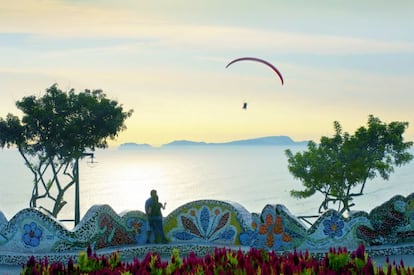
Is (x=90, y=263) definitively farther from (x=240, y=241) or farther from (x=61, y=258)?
(x=240, y=241)

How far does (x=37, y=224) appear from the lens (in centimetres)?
1745

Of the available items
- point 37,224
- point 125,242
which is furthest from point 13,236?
point 125,242

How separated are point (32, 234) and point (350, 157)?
56.0 ft

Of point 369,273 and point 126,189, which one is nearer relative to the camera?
point 369,273

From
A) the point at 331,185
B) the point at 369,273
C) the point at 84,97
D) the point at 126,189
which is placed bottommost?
the point at 369,273

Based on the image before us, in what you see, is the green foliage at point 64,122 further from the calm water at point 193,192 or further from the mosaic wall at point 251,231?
the calm water at point 193,192

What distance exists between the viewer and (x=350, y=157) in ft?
102

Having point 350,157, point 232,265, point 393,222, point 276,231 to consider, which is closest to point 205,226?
point 276,231

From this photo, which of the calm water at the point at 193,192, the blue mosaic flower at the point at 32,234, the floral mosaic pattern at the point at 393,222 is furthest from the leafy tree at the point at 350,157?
the calm water at the point at 193,192

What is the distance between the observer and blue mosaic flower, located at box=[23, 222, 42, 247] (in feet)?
57.1

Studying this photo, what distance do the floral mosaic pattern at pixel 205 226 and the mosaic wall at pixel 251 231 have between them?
0.03 metres

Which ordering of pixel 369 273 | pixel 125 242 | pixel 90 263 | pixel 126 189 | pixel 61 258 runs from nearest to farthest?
1. pixel 369 273
2. pixel 90 263
3. pixel 61 258
4. pixel 125 242
5. pixel 126 189

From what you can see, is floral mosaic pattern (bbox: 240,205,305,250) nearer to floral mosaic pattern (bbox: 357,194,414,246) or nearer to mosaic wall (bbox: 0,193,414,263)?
mosaic wall (bbox: 0,193,414,263)

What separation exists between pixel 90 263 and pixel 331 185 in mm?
22492
